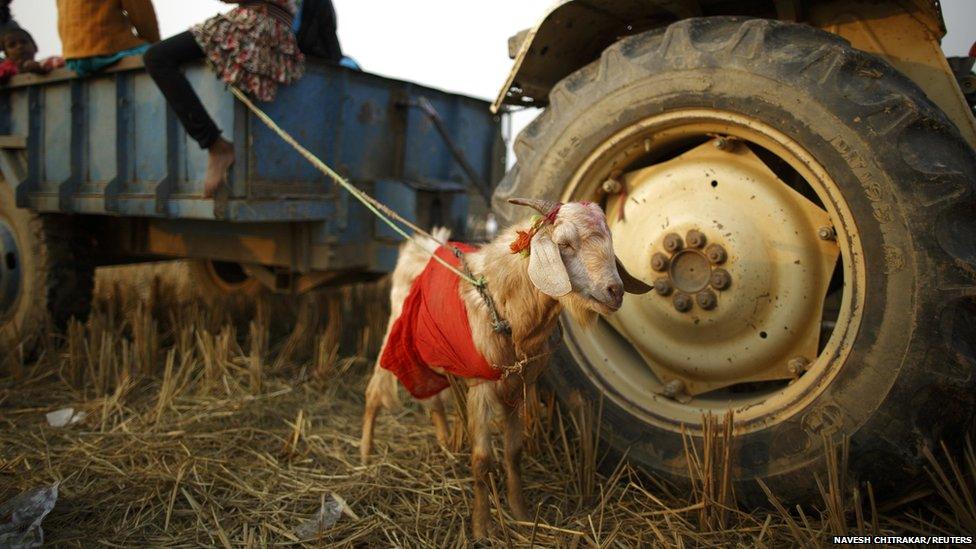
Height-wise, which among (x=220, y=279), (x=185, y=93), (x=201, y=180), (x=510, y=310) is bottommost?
(x=220, y=279)

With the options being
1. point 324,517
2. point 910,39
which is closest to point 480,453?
point 324,517

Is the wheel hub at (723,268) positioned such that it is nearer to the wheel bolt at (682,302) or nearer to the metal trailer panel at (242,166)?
the wheel bolt at (682,302)

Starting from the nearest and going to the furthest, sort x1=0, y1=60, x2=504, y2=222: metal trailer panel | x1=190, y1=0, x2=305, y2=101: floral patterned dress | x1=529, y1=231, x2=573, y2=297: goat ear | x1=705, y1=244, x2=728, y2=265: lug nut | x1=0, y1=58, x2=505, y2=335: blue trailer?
x1=529, y1=231, x2=573, y2=297: goat ear → x1=705, y1=244, x2=728, y2=265: lug nut → x1=190, y1=0, x2=305, y2=101: floral patterned dress → x1=0, y1=60, x2=504, y2=222: metal trailer panel → x1=0, y1=58, x2=505, y2=335: blue trailer

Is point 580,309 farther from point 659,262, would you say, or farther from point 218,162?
point 218,162

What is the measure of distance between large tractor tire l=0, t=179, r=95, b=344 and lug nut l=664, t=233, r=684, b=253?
4710 mm

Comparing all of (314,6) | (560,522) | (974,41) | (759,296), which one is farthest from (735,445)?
(314,6)

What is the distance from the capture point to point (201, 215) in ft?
12.7

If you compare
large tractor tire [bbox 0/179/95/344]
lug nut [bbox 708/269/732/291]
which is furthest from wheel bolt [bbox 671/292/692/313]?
large tractor tire [bbox 0/179/95/344]

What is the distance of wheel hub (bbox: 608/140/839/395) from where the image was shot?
240cm

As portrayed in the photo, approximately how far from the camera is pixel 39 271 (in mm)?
4988

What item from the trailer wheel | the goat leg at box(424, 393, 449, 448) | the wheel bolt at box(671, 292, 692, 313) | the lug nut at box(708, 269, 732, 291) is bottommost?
the goat leg at box(424, 393, 449, 448)

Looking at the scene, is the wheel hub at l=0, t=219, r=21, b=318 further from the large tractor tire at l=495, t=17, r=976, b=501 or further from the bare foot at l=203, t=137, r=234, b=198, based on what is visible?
the large tractor tire at l=495, t=17, r=976, b=501

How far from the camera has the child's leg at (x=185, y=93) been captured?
3.73 metres

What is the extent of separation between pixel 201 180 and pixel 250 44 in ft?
2.97
